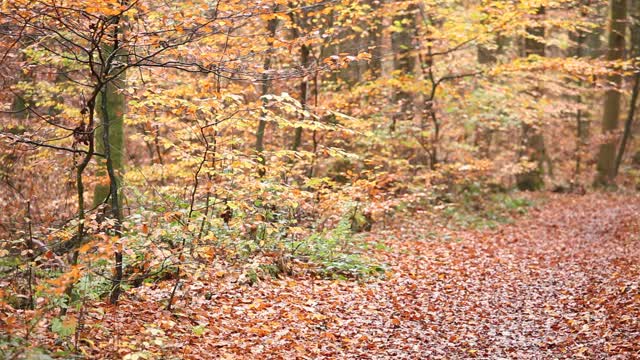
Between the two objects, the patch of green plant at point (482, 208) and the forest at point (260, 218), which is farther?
the patch of green plant at point (482, 208)

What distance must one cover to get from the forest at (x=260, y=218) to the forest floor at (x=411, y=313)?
1.6 inches

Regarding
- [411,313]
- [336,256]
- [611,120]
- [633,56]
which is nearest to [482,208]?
[611,120]

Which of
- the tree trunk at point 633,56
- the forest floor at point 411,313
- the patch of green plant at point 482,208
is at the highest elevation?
the tree trunk at point 633,56

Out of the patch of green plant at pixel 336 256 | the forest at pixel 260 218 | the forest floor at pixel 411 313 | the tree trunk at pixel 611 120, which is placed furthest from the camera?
the tree trunk at pixel 611 120

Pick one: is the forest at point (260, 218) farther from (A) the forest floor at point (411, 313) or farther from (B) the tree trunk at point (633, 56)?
(B) the tree trunk at point (633, 56)

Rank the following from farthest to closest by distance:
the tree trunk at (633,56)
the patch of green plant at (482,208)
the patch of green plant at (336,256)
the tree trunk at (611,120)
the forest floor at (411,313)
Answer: the tree trunk at (633,56) < the tree trunk at (611,120) < the patch of green plant at (482,208) < the patch of green plant at (336,256) < the forest floor at (411,313)

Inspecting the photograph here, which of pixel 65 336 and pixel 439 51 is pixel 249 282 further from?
pixel 439 51

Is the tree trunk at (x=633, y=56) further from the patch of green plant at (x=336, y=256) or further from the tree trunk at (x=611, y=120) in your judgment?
the patch of green plant at (x=336, y=256)

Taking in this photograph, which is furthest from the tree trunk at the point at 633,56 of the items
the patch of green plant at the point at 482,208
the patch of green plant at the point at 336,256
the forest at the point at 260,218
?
the patch of green plant at the point at 336,256

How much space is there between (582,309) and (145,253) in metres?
6.45

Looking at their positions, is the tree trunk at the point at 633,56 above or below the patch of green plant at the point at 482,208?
above

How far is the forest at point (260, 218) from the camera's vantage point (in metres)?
6.54

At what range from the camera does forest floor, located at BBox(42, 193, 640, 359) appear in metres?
6.90

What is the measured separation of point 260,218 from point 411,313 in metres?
2.73
